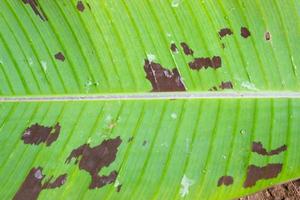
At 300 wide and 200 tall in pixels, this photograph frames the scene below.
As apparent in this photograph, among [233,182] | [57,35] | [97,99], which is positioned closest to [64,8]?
[57,35]

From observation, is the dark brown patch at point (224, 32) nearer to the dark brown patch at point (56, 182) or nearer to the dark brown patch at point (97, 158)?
the dark brown patch at point (97, 158)

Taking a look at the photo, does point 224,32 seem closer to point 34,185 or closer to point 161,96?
point 161,96

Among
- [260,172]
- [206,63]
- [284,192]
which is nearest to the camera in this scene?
[260,172]

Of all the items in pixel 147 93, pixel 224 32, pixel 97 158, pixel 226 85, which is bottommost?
pixel 97 158

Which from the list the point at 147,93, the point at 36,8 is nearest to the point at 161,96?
the point at 147,93

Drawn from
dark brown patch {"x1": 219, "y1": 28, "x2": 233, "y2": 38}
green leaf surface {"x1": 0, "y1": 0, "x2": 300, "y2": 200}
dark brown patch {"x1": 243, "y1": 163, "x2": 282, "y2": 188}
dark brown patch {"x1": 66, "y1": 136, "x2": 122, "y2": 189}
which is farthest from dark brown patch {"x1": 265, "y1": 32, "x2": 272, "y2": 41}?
dark brown patch {"x1": 66, "y1": 136, "x2": 122, "y2": 189}

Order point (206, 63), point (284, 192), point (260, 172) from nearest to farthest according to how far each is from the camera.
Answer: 1. point (260, 172)
2. point (206, 63)
3. point (284, 192)

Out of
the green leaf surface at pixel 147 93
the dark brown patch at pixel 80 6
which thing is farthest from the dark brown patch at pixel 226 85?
the dark brown patch at pixel 80 6
